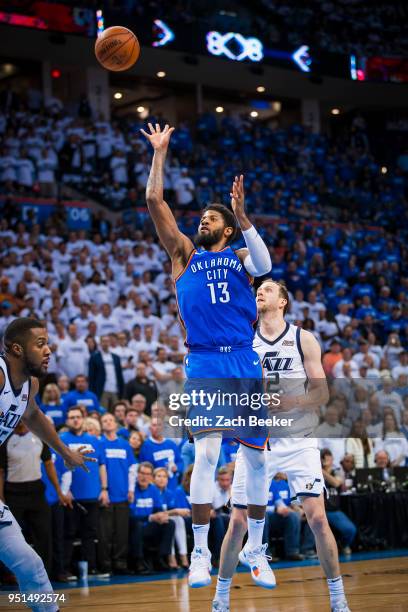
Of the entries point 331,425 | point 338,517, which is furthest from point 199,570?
point 331,425

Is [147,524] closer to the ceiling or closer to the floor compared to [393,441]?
closer to the floor

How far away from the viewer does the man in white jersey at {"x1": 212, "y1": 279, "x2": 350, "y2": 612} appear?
6.95 m

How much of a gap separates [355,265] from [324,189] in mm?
5899

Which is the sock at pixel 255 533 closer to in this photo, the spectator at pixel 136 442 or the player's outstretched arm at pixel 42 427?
the player's outstretched arm at pixel 42 427

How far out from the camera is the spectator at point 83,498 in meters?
11.2

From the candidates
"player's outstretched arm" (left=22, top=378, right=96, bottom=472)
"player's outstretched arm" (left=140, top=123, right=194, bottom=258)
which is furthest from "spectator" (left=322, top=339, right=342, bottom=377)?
"player's outstretched arm" (left=22, top=378, right=96, bottom=472)

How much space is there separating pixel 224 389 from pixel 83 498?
5507 mm

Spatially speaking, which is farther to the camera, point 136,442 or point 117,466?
point 136,442

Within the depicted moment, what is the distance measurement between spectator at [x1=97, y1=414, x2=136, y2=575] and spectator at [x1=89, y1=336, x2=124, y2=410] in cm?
258

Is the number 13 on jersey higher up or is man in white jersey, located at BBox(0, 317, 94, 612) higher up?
the number 13 on jersey

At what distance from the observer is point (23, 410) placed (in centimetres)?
620

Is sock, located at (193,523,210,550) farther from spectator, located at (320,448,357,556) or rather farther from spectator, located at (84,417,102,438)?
spectator, located at (320,448,357,556)

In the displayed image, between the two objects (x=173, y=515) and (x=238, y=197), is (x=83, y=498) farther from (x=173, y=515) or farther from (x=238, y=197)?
(x=238, y=197)

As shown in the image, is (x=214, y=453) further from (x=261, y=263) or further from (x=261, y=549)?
(x=261, y=263)
